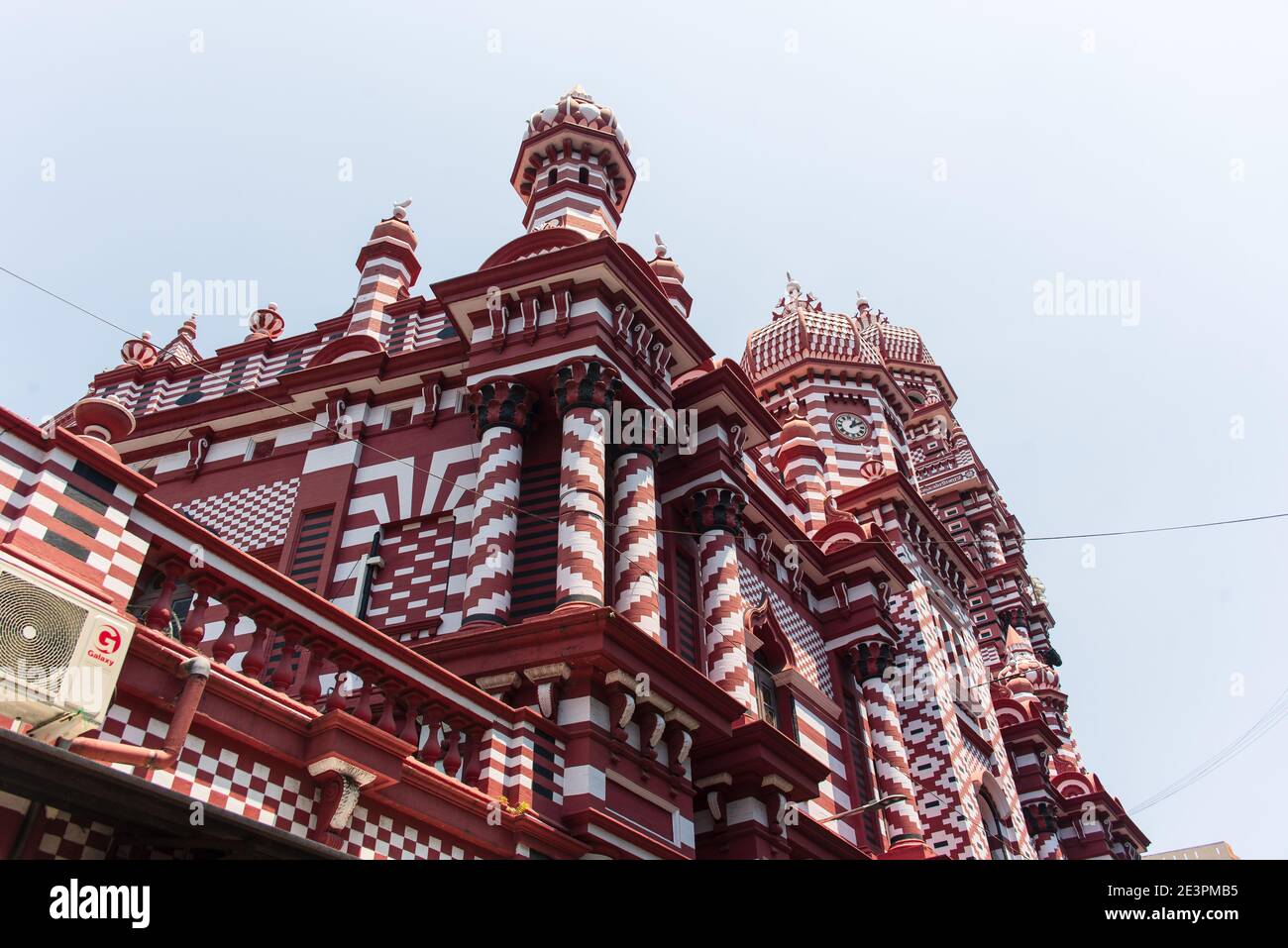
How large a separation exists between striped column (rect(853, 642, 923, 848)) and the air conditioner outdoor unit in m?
15.2

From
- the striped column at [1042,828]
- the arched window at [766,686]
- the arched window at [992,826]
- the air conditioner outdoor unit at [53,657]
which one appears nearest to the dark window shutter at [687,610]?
the arched window at [766,686]

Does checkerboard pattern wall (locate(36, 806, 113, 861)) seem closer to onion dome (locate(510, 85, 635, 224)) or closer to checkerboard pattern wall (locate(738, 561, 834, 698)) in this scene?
checkerboard pattern wall (locate(738, 561, 834, 698))

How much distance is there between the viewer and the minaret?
1936 cm

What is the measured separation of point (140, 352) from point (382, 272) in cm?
570

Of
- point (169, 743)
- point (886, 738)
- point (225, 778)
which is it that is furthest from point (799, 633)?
point (169, 743)

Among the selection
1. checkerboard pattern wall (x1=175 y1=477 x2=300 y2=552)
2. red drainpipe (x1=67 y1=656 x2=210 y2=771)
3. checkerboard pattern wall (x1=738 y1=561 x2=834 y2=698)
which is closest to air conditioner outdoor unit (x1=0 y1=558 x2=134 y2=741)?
red drainpipe (x1=67 y1=656 x2=210 y2=771)

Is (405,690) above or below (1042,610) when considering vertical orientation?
below

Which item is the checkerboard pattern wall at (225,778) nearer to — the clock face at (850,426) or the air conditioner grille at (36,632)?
the air conditioner grille at (36,632)

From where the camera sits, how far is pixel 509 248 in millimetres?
17312

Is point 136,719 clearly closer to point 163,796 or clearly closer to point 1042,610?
point 163,796

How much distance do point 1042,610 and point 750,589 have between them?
135ft

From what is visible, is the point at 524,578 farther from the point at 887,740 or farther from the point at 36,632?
the point at 887,740

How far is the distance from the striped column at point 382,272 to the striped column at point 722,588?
6.76 meters
